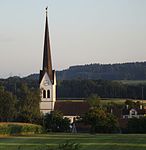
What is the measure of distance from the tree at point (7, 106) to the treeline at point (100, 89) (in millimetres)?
62789

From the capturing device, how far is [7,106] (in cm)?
8619

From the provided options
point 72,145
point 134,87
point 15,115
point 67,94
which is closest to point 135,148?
point 72,145

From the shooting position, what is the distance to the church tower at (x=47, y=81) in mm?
97312

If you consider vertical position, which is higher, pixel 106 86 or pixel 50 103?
pixel 106 86

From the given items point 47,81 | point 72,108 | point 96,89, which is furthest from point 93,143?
point 96,89

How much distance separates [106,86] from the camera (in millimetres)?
152000

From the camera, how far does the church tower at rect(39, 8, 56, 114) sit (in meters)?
97.3

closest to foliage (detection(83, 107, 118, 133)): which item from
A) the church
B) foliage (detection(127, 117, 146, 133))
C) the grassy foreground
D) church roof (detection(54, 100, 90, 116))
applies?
foliage (detection(127, 117, 146, 133))

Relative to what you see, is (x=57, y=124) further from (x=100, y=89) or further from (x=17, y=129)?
(x=100, y=89)

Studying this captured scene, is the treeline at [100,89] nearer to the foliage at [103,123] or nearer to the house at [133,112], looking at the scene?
the house at [133,112]

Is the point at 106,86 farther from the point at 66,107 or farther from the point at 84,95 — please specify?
the point at 66,107

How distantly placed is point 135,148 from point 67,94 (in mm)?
130296

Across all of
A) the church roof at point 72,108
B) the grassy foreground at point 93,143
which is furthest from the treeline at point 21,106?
the grassy foreground at point 93,143

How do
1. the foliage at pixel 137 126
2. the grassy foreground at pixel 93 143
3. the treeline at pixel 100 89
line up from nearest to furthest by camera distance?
the grassy foreground at pixel 93 143 < the foliage at pixel 137 126 < the treeline at pixel 100 89
